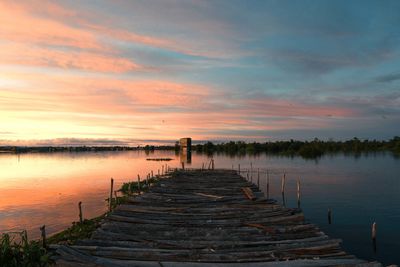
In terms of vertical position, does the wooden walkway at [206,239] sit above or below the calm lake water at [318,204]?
above

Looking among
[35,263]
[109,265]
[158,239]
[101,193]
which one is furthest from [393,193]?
[35,263]

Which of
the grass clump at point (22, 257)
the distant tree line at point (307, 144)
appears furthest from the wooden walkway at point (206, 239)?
the distant tree line at point (307, 144)

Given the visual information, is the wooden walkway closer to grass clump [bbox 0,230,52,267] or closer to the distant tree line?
grass clump [bbox 0,230,52,267]

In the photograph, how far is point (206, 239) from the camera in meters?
13.4

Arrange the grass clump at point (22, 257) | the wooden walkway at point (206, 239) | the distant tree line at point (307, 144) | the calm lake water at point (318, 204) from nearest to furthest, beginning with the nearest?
the grass clump at point (22, 257) → the wooden walkway at point (206, 239) → the calm lake water at point (318, 204) → the distant tree line at point (307, 144)

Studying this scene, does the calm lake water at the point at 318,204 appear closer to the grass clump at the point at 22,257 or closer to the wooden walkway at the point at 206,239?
the wooden walkway at the point at 206,239

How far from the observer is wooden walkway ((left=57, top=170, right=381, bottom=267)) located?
11.2 metres

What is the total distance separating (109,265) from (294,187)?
3536cm

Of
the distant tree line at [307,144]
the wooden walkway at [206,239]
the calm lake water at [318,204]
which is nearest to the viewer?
the wooden walkway at [206,239]

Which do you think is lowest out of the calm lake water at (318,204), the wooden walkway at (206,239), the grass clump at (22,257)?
the calm lake water at (318,204)

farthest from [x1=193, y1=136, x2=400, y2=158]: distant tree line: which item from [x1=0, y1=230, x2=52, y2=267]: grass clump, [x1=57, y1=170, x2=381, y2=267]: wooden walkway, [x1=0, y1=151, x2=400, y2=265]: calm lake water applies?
[x1=0, y1=230, x2=52, y2=267]: grass clump

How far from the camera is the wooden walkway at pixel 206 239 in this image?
36.6 ft

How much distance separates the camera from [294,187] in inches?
1700

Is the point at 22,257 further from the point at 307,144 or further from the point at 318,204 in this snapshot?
the point at 307,144
